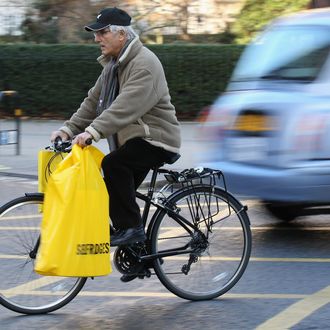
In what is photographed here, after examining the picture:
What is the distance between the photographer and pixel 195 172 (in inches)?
218

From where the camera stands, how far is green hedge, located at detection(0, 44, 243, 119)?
58.9 ft

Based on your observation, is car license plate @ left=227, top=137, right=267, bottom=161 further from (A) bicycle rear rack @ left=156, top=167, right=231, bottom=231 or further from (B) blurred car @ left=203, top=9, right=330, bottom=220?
(A) bicycle rear rack @ left=156, top=167, right=231, bottom=231

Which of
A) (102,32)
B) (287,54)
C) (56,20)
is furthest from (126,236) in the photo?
(56,20)

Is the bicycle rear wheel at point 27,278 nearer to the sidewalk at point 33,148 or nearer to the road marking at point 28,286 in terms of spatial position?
the road marking at point 28,286

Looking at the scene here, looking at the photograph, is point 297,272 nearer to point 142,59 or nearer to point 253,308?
point 253,308

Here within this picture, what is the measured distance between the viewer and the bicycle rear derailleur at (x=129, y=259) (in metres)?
5.43

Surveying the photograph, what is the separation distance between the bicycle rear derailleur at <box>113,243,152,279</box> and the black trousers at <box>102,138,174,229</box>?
0.53 feet

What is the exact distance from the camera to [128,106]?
5.13 metres

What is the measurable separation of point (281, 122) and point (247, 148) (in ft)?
1.49

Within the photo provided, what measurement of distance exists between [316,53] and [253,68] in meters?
0.73

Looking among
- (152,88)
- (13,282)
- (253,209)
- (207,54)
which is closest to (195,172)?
(152,88)

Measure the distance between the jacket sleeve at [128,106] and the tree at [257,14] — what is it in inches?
578

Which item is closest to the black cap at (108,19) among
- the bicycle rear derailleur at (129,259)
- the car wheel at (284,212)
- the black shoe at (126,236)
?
the black shoe at (126,236)

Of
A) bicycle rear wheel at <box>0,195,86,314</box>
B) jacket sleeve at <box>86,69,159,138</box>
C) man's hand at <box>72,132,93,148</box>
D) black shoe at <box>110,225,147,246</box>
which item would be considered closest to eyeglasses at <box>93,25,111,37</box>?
jacket sleeve at <box>86,69,159,138</box>
